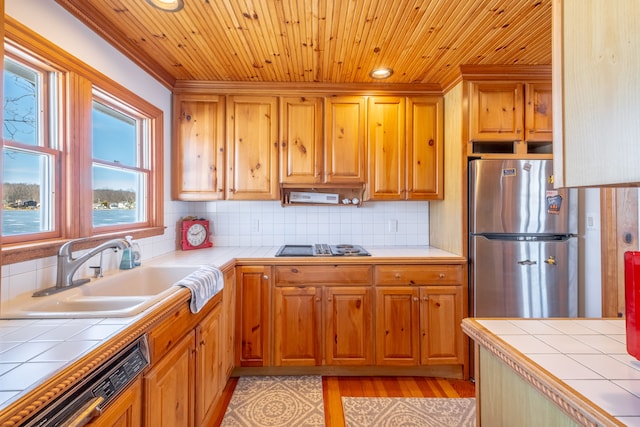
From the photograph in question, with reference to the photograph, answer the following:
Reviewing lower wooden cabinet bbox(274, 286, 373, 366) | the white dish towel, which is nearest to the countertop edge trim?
the white dish towel

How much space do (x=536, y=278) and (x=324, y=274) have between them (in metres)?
1.56

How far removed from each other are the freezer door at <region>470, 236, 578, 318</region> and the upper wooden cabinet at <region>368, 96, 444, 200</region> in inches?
29.3

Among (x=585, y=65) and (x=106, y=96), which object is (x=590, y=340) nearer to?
(x=585, y=65)

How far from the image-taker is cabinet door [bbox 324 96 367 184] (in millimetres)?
2615

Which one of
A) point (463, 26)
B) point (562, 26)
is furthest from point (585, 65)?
point (463, 26)

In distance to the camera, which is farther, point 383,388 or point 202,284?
point 383,388

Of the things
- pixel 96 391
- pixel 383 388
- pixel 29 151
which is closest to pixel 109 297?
pixel 96 391

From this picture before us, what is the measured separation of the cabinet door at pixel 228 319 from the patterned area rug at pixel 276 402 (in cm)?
19

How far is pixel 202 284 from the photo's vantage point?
61.2 inches

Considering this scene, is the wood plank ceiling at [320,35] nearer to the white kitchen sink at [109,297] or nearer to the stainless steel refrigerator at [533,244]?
the stainless steel refrigerator at [533,244]

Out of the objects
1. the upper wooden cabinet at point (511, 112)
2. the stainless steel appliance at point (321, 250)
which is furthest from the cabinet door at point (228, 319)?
the upper wooden cabinet at point (511, 112)

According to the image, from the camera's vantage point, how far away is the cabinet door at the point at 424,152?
8.58ft

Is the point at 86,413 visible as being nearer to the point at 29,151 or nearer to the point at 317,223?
the point at 29,151

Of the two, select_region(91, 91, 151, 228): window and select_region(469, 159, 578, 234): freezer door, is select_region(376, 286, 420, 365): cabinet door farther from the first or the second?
select_region(91, 91, 151, 228): window
